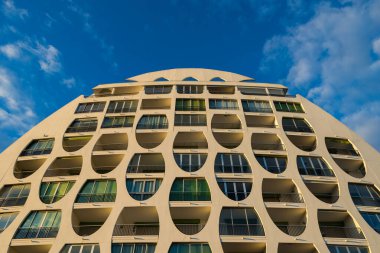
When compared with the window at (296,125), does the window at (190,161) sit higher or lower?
lower

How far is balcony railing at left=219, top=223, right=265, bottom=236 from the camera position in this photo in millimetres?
26641

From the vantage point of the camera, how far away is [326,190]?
32.1 meters

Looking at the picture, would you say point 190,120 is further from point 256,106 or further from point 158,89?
point 256,106

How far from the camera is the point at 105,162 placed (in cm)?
3434

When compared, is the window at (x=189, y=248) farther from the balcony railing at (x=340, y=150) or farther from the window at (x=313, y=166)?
the balcony railing at (x=340, y=150)

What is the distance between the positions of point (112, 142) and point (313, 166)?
22805 mm

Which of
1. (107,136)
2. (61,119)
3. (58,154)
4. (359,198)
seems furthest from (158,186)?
(359,198)

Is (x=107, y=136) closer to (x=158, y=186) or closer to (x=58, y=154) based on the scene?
(x=58, y=154)

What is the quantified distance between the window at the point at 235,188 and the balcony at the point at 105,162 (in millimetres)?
11587

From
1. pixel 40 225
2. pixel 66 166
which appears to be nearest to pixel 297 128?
pixel 66 166

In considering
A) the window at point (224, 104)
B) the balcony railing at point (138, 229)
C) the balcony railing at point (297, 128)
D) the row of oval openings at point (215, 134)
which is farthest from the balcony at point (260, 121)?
the balcony railing at point (138, 229)

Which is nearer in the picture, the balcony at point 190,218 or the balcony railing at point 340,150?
the balcony at point 190,218

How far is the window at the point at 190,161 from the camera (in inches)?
1238

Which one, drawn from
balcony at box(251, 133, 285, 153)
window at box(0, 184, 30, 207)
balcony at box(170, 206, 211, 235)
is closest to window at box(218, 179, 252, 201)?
balcony at box(170, 206, 211, 235)
